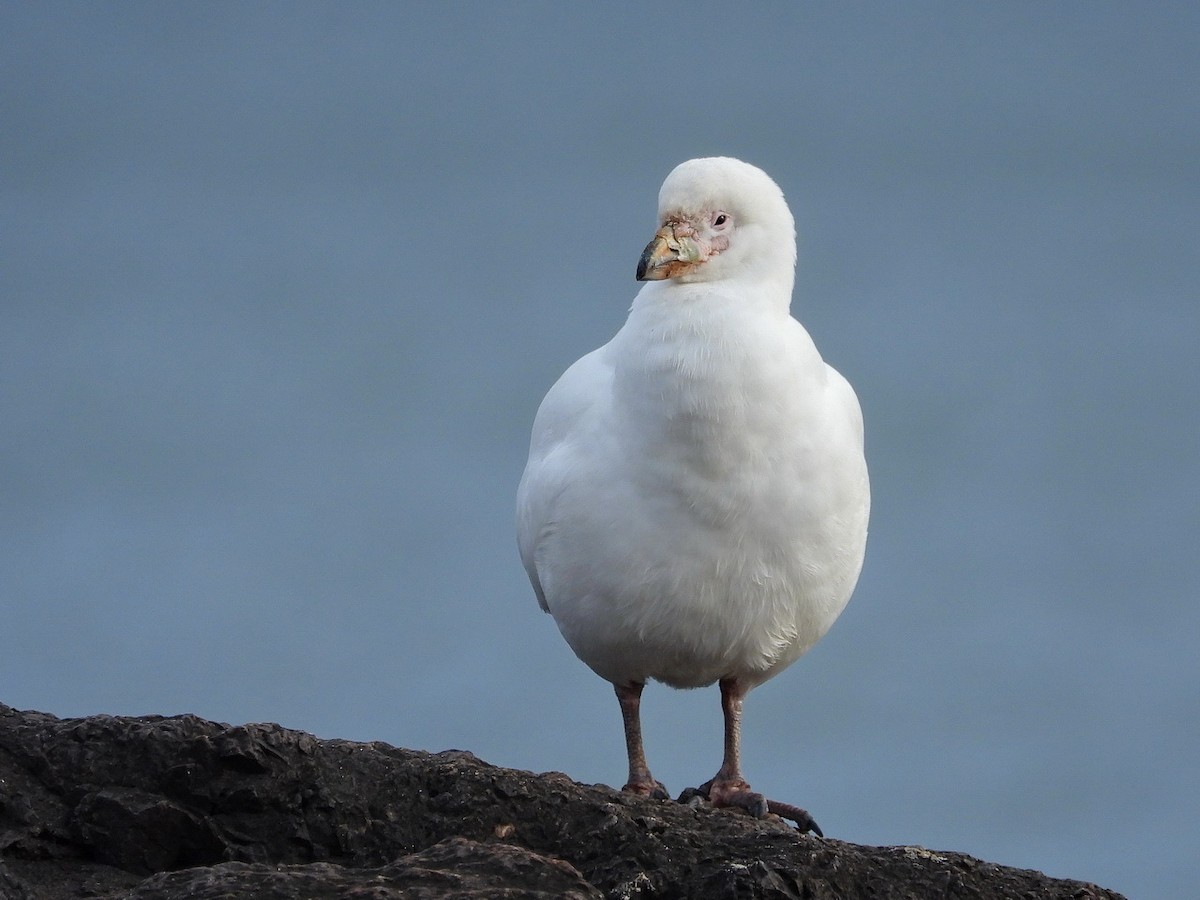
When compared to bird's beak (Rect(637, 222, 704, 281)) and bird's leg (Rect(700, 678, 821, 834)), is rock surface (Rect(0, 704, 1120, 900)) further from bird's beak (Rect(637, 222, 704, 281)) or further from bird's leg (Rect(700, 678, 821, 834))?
bird's beak (Rect(637, 222, 704, 281))

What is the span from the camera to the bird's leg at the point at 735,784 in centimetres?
1016

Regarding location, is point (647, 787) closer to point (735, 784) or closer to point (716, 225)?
point (735, 784)

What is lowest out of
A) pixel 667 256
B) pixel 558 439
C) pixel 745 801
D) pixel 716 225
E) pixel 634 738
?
pixel 745 801

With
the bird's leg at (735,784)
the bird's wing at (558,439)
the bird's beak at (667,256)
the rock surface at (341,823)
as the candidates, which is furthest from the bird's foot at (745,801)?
the bird's beak at (667,256)

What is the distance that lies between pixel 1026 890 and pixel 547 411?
14.1 feet

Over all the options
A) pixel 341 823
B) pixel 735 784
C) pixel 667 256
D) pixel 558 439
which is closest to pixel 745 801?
pixel 735 784

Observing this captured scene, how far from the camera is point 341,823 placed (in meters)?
7.63

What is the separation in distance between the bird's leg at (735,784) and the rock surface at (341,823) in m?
2.15

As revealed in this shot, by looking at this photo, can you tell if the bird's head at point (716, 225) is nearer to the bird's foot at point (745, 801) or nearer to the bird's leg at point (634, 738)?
the bird's leg at point (634, 738)

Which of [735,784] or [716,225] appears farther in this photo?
[735,784]

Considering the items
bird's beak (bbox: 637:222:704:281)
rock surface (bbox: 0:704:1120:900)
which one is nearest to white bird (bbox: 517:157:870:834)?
bird's beak (bbox: 637:222:704:281)

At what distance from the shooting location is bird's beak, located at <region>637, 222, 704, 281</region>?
9.72m

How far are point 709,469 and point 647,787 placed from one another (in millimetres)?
2026

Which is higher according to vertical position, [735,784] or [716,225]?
[716,225]
